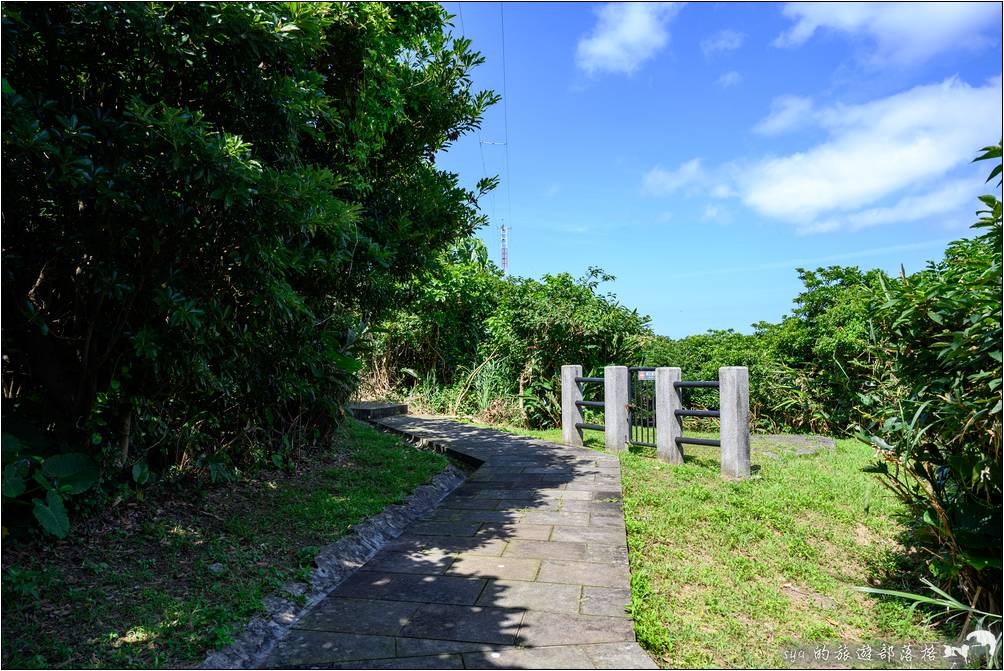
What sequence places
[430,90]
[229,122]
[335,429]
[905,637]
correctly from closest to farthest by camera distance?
1. [905,637]
2. [229,122]
3. [430,90]
4. [335,429]

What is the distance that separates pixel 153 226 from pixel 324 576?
2276 millimetres

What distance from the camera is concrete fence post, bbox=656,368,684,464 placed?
7.16 m

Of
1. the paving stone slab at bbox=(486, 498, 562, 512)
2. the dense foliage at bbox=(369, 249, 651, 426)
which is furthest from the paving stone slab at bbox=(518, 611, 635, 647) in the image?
the dense foliage at bbox=(369, 249, 651, 426)

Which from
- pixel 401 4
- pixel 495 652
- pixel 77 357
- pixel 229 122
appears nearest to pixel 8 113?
pixel 229 122

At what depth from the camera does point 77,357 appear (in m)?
3.97

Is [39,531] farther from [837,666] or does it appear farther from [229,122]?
[837,666]

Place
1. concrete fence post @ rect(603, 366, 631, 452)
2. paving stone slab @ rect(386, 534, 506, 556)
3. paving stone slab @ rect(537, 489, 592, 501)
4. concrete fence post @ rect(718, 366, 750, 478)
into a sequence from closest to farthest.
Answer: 1. paving stone slab @ rect(386, 534, 506, 556)
2. paving stone slab @ rect(537, 489, 592, 501)
3. concrete fence post @ rect(718, 366, 750, 478)
4. concrete fence post @ rect(603, 366, 631, 452)

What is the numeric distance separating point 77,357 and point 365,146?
8.70 feet

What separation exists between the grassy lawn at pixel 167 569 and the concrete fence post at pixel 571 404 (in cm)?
374

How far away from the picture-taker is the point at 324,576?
3.76 m

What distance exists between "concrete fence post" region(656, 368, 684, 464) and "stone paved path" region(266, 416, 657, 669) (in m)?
1.79

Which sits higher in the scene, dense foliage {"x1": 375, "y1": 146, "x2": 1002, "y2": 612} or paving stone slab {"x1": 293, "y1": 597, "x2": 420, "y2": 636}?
dense foliage {"x1": 375, "y1": 146, "x2": 1002, "y2": 612}

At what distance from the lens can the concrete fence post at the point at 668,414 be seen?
282 inches

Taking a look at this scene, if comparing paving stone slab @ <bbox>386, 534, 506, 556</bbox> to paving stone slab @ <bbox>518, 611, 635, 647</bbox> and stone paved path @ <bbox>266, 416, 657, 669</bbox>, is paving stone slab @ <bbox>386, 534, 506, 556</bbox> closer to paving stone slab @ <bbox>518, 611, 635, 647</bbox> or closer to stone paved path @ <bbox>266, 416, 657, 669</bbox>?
stone paved path @ <bbox>266, 416, 657, 669</bbox>
